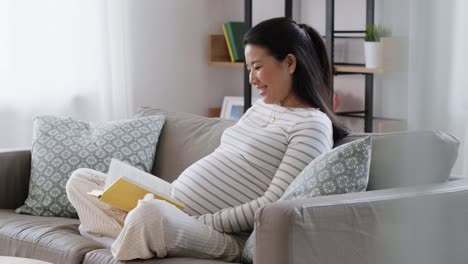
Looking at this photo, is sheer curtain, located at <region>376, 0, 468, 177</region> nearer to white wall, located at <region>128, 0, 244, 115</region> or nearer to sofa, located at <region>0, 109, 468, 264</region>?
sofa, located at <region>0, 109, 468, 264</region>

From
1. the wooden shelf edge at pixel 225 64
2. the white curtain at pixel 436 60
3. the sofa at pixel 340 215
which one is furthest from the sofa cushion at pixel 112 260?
the wooden shelf edge at pixel 225 64

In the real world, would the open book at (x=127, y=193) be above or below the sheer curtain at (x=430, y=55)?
below

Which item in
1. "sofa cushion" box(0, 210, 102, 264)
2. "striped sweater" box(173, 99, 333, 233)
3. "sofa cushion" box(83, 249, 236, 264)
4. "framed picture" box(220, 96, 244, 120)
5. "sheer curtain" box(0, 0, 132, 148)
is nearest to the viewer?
"sofa cushion" box(83, 249, 236, 264)

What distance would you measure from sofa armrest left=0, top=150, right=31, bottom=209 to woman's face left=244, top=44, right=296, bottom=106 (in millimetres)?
922

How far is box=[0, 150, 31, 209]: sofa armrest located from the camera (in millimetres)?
2557

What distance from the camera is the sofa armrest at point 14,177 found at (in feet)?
8.39

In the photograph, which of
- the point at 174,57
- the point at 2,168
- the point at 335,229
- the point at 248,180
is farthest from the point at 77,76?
the point at 335,229

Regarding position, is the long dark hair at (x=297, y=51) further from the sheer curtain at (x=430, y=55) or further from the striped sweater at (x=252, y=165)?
the sheer curtain at (x=430, y=55)

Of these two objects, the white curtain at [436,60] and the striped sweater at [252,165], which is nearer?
the white curtain at [436,60]

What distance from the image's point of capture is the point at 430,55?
0.82ft

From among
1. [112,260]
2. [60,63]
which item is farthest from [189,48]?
[112,260]

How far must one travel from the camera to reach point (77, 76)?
12.0ft

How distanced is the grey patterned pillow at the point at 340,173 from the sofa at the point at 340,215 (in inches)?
1.7

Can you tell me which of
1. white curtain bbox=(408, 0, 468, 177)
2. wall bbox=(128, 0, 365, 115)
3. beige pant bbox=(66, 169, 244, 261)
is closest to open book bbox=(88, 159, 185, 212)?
beige pant bbox=(66, 169, 244, 261)
